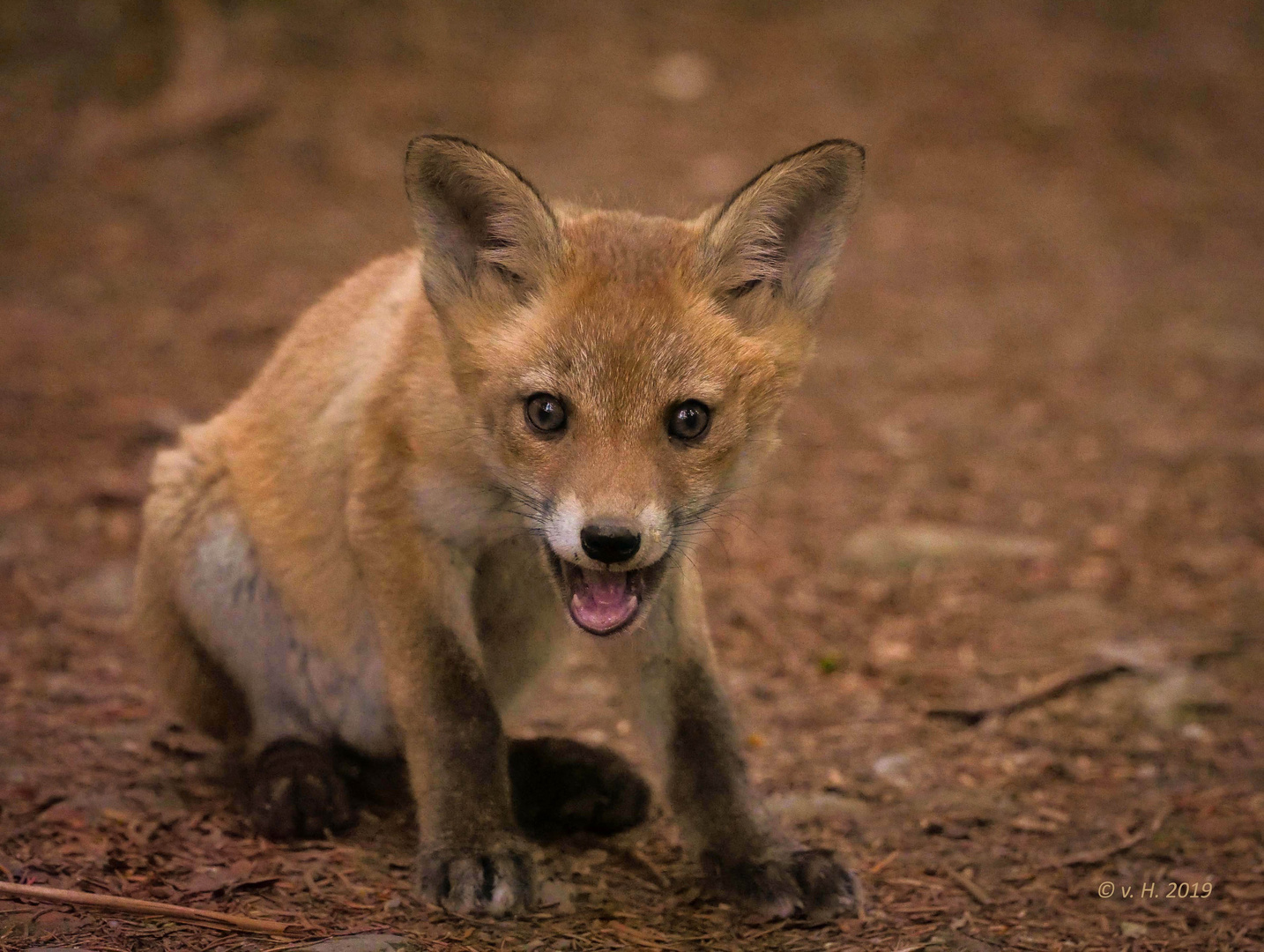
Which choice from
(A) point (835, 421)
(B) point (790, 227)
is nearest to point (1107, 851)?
(B) point (790, 227)

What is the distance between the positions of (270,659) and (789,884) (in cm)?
202

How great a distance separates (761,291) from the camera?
399cm

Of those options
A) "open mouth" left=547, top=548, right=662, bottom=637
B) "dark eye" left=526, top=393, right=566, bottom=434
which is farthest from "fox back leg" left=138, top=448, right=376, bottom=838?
"dark eye" left=526, top=393, right=566, bottom=434

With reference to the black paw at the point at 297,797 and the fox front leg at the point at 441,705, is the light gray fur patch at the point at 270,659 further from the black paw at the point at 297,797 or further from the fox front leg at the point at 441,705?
the fox front leg at the point at 441,705

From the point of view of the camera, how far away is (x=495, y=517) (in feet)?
13.0

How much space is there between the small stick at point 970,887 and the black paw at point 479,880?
56.6 inches

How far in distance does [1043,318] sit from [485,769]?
302 inches

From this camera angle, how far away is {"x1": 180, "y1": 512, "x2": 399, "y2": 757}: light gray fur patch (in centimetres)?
455

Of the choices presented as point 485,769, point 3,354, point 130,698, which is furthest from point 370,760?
point 3,354

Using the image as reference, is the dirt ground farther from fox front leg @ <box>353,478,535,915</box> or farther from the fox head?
the fox head

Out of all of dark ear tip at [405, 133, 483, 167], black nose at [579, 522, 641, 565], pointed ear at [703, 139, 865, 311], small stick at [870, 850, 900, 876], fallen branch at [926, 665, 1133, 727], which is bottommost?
small stick at [870, 850, 900, 876]

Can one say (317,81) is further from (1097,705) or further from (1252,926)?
(1252,926)

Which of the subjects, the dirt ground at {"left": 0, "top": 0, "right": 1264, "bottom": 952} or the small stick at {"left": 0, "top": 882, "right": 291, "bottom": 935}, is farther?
the dirt ground at {"left": 0, "top": 0, "right": 1264, "bottom": 952}

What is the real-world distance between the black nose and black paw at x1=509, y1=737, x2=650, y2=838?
130 centimetres
